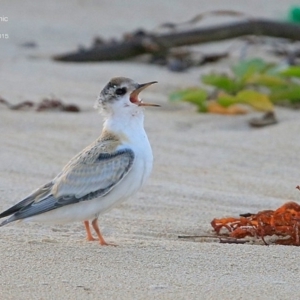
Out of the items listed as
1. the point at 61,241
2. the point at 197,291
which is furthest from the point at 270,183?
the point at 197,291

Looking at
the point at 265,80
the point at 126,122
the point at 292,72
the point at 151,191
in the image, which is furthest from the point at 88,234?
the point at 265,80

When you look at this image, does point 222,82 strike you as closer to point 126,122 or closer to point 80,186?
point 126,122

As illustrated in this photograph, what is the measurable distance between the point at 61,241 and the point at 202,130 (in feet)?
11.9

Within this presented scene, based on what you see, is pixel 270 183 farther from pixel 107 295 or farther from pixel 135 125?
pixel 107 295

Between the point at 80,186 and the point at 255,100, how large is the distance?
3953 millimetres

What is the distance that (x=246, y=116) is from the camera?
916cm

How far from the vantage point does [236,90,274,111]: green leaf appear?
8.88 meters

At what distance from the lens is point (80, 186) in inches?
207

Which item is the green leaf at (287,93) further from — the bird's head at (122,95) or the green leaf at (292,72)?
the bird's head at (122,95)

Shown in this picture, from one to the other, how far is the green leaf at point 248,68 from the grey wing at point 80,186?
4.28 metres

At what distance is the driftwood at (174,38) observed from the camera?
36.4ft

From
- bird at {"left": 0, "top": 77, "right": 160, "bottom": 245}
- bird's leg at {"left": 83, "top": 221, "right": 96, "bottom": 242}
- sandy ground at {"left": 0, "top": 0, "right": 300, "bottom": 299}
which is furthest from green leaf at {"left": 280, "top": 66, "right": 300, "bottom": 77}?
bird's leg at {"left": 83, "top": 221, "right": 96, "bottom": 242}

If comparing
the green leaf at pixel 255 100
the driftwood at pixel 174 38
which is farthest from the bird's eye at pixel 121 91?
the driftwood at pixel 174 38

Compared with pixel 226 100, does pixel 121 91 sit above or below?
above
